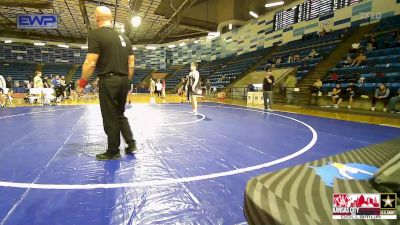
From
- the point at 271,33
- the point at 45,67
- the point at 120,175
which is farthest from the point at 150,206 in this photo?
the point at 45,67

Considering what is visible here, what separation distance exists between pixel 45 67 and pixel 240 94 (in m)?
31.8

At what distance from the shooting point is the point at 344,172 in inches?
57.1

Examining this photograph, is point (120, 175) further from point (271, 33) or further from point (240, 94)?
point (271, 33)

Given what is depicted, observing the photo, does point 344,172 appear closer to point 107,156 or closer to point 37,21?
point 107,156

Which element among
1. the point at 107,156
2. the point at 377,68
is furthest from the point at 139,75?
the point at 107,156

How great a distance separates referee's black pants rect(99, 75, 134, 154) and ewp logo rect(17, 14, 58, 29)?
13.7 metres

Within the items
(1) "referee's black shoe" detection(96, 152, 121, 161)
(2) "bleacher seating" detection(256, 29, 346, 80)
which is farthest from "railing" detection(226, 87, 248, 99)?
(1) "referee's black shoe" detection(96, 152, 121, 161)

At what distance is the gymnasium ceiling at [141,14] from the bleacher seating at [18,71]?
4.18m

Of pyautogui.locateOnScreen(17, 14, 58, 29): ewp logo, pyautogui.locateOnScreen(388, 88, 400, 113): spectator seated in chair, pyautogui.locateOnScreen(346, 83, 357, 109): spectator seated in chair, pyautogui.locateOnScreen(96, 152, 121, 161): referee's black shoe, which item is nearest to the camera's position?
pyautogui.locateOnScreen(96, 152, 121, 161): referee's black shoe

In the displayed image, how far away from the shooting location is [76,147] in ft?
13.3

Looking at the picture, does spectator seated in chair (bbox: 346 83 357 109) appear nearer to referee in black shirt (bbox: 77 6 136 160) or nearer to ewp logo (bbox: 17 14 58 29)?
referee in black shirt (bbox: 77 6 136 160)

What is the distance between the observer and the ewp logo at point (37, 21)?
47.2ft

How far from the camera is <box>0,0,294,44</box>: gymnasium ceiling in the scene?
21.4 metres

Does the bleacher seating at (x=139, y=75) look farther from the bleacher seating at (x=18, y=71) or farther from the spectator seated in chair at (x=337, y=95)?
the spectator seated in chair at (x=337, y=95)
